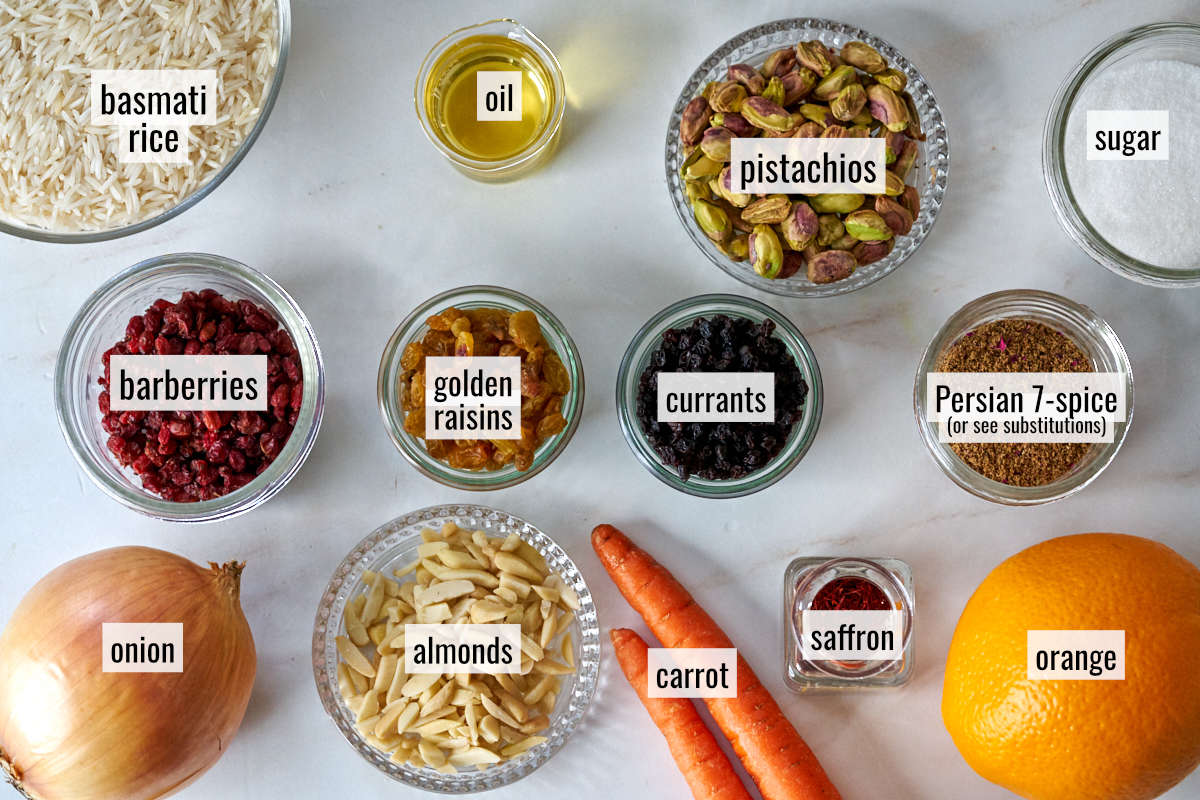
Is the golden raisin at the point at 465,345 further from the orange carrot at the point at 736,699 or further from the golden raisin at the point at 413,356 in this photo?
the orange carrot at the point at 736,699

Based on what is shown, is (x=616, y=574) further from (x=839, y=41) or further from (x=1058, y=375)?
(x=839, y=41)

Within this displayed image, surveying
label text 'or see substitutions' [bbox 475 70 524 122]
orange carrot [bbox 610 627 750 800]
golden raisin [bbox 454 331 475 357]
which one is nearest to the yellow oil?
label text 'or see substitutions' [bbox 475 70 524 122]

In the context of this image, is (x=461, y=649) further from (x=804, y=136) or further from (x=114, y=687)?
(x=804, y=136)

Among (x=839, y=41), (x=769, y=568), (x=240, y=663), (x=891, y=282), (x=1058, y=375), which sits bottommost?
(x=240, y=663)

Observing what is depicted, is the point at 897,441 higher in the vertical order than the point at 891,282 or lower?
lower

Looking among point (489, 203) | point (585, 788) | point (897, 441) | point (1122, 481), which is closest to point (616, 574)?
point (585, 788)

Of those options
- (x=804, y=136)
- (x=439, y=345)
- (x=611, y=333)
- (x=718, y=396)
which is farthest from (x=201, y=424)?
(x=804, y=136)
